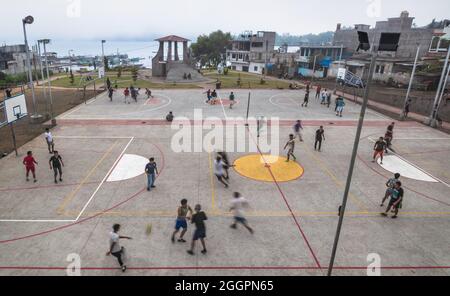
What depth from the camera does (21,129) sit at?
23.5 meters

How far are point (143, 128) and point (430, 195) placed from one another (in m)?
19.5

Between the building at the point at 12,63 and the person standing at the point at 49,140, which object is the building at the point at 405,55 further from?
the building at the point at 12,63

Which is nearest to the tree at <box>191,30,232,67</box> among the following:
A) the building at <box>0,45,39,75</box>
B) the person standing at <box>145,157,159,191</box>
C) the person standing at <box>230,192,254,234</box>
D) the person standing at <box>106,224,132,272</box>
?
the building at <box>0,45,39,75</box>

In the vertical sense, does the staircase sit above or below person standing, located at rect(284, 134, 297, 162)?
above

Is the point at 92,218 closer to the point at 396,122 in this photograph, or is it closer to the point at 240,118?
the point at 240,118

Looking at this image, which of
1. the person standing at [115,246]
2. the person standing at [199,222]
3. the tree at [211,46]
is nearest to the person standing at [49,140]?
the person standing at [115,246]

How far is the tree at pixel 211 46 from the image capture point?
316 feet

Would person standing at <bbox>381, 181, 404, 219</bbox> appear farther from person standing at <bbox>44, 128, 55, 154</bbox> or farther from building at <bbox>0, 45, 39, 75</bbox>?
building at <bbox>0, 45, 39, 75</bbox>

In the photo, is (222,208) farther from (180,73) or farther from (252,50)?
(252,50)

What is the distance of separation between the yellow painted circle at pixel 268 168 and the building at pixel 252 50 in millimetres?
61976

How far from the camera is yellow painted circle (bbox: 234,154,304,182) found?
15957 mm

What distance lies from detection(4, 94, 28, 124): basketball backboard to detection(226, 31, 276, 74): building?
63.7 metres

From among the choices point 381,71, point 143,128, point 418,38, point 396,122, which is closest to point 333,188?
point 143,128

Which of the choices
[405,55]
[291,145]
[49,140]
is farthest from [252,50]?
[49,140]
